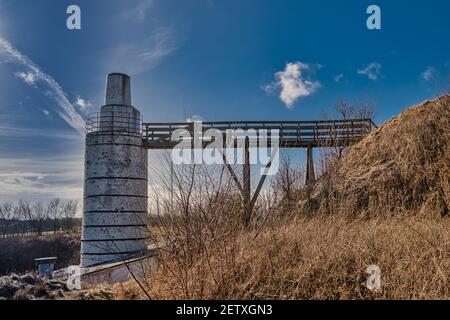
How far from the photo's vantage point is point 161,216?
5363mm

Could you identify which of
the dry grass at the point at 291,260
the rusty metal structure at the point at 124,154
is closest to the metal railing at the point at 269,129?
the rusty metal structure at the point at 124,154

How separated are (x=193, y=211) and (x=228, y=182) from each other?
2.53ft

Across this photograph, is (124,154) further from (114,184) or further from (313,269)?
(313,269)

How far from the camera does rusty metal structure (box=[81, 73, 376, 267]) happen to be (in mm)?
14781

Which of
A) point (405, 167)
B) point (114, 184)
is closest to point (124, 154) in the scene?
point (114, 184)

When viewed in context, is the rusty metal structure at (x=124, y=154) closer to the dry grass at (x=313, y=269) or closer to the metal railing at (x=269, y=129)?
the metal railing at (x=269, y=129)

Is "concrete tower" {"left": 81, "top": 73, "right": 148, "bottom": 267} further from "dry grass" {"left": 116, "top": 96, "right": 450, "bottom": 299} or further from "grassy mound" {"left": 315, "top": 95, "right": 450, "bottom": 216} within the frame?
"dry grass" {"left": 116, "top": 96, "right": 450, "bottom": 299}

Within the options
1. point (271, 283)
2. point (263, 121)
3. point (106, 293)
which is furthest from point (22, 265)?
point (271, 283)

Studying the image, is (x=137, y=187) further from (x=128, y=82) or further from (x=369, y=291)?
(x=369, y=291)

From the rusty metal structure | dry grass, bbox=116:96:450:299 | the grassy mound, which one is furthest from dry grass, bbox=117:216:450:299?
the rusty metal structure

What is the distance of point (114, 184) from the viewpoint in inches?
589

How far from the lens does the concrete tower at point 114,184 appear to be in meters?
14.8

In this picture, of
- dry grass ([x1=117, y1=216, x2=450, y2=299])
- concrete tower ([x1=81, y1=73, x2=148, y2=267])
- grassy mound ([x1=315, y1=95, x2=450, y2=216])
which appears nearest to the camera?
dry grass ([x1=117, y1=216, x2=450, y2=299])

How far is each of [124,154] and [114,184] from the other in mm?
1408
